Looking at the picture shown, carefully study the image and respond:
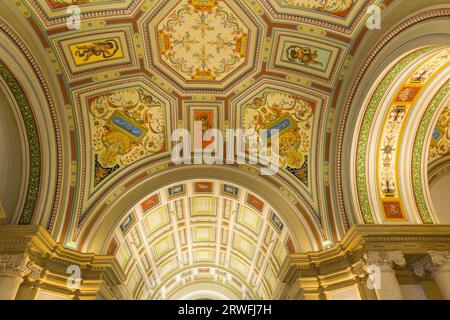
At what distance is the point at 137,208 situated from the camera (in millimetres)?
12062

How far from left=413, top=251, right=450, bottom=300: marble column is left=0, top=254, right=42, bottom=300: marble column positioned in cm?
964

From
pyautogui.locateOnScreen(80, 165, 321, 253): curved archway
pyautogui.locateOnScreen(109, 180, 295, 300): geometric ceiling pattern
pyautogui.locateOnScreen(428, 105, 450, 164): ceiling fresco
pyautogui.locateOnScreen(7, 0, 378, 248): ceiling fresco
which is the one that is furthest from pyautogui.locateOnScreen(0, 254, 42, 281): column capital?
pyautogui.locateOnScreen(428, 105, 450, 164): ceiling fresco

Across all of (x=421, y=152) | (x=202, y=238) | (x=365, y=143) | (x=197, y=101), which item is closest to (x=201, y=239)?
(x=202, y=238)

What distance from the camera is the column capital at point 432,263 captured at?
7.91 meters

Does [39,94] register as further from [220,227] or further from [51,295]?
[220,227]

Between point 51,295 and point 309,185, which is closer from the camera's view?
point 51,295

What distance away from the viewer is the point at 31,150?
29.6ft

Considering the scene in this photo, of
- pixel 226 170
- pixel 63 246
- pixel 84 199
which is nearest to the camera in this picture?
pixel 63 246

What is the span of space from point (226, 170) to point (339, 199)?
3.89 m

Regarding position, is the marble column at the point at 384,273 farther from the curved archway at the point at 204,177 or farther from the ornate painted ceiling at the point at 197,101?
the curved archway at the point at 204,177

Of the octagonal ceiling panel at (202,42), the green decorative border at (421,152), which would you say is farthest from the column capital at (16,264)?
the green decorative border at (421,152)

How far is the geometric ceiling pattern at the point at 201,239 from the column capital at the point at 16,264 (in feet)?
10.5
